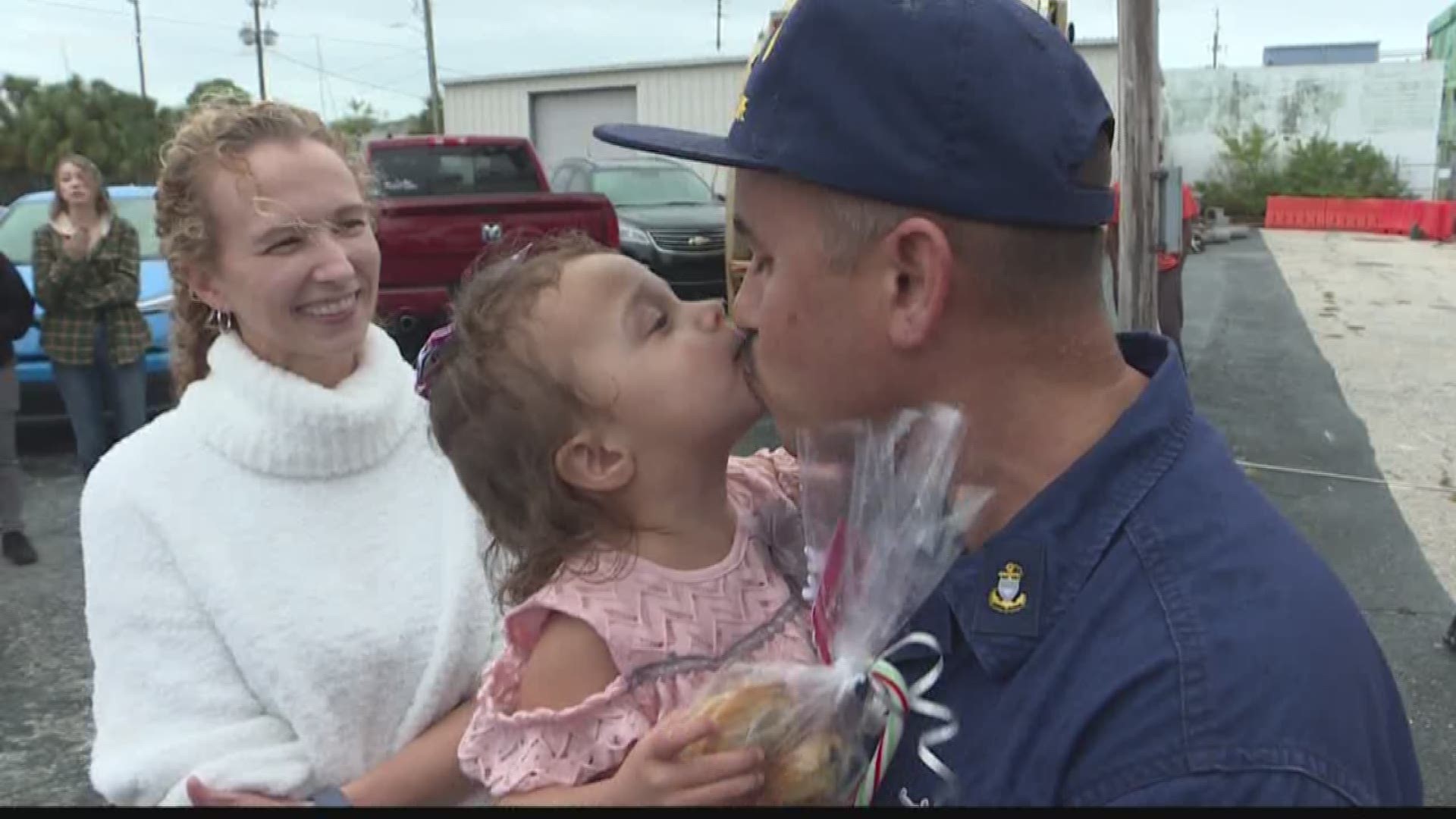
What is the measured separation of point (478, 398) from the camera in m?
1.69

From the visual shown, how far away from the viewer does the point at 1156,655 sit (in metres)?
1.04

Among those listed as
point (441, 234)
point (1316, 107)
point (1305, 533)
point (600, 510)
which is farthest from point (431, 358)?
point (1316, 107)

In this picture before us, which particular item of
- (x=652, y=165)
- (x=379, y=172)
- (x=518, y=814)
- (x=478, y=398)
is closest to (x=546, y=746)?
(x=518, y=814)

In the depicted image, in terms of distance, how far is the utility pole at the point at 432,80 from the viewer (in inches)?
1443

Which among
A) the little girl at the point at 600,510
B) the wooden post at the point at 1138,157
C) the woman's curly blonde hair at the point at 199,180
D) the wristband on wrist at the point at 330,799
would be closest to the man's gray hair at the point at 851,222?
the little girl at the point at 600,510

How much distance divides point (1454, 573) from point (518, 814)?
603 cm

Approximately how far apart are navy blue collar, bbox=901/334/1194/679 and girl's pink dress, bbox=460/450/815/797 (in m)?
0.35

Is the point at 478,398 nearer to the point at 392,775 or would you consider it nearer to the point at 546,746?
the point at 546,746

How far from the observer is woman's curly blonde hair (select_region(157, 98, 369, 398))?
2.26 meters

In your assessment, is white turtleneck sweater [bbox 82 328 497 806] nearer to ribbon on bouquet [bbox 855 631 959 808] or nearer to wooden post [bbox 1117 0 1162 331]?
ribbon on bouquet [bbox 855 631 959 808]

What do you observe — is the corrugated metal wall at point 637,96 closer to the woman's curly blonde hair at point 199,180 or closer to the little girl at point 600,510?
the woman's curly blonde hair at point 199,180

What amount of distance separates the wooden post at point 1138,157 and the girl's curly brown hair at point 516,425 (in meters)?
5.21

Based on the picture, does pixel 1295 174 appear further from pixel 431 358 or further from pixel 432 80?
pixel 431 358

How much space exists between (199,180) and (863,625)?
161 centimetres
